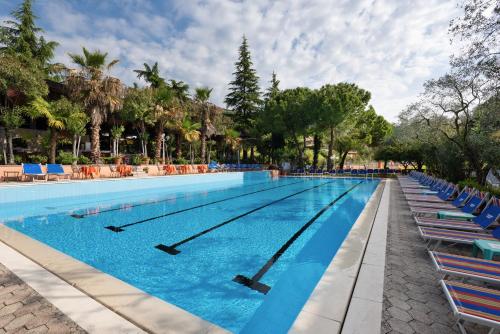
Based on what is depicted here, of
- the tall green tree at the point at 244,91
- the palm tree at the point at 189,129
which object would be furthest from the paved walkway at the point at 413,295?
the tall green tree at the point at 244,91

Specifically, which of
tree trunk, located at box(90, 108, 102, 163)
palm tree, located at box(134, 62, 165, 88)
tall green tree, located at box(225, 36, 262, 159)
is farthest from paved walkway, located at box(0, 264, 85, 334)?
tall green tree, located at box(225, 36, 262, 159)

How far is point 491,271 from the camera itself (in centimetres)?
273

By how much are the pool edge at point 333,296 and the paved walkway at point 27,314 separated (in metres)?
1.94

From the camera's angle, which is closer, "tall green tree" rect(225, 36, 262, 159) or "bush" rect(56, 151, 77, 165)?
"bush" rect(56, 151, 77, 165)

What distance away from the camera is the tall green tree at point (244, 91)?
107 ft

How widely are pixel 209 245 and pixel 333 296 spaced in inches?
129

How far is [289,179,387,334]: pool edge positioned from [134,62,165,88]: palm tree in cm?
2628

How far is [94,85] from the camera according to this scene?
15164 mm

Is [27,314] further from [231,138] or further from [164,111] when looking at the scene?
[231,138]

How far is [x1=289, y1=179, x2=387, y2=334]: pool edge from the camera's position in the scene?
2230 mm

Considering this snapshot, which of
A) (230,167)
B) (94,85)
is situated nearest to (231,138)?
(230,167)

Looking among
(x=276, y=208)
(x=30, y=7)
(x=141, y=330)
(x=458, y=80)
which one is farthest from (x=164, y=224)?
(x=30, y=7)

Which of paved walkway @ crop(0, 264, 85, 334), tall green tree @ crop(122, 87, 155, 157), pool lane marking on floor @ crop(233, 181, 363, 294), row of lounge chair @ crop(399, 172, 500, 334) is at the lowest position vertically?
pool lane marking on floor @ crop(233, 181, 363, 294)

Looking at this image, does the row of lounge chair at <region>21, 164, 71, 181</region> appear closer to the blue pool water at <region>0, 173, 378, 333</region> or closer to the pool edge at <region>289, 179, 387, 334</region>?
the blue pool water at <region>0, 173, 378, 333</region>
